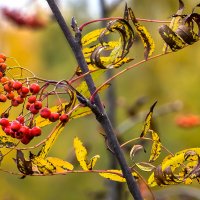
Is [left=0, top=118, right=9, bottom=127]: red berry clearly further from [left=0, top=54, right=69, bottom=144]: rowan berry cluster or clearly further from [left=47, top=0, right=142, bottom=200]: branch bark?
[left=47, top=0, right=142, bottom=200]: branch bark

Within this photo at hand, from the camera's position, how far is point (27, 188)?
8.46 m

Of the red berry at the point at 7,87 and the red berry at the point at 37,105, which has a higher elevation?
the red berry at the point at 7,87

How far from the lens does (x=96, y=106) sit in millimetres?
1224

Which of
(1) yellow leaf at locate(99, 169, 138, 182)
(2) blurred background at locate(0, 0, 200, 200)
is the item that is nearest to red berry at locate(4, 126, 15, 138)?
(1) yellow leaf at locate(99, 169, 138, 182)

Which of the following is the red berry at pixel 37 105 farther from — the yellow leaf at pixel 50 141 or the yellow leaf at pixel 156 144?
the yellow leaf at pixel 156 144

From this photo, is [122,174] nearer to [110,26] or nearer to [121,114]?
[110,26]

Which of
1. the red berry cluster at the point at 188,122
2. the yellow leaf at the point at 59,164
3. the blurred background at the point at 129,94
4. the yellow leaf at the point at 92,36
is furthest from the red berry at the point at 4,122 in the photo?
the blurred background at the point at 129,94

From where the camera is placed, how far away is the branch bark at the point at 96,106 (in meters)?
1.21

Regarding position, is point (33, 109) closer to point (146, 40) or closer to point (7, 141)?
point (7, 141)

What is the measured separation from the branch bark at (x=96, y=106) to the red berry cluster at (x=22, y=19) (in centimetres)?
313

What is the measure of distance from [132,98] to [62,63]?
11.1 feet

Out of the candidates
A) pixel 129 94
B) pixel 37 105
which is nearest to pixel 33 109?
pixel 37 105

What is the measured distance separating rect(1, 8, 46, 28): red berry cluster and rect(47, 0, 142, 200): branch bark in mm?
3126

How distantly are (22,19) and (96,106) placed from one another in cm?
330
